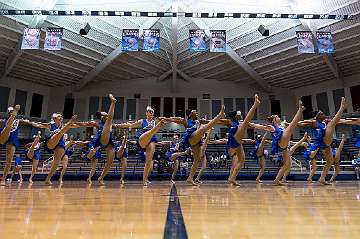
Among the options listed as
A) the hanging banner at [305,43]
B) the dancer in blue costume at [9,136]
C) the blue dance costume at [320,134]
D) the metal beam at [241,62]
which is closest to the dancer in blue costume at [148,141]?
the dancer in blue costume at [9,136]

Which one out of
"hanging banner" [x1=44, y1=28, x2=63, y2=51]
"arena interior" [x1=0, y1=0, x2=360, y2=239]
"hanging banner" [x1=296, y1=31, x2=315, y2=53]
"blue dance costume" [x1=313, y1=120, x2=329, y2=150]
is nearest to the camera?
"arena interior" [x1=0, y1=0, x2=360, y2=239]

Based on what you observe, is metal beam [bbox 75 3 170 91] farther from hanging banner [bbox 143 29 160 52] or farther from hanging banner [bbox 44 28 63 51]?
hanging banner [bbox 44 28 63 51]

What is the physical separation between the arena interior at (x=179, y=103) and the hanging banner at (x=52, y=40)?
0.05 m

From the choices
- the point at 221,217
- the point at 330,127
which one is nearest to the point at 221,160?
the point at 330,127

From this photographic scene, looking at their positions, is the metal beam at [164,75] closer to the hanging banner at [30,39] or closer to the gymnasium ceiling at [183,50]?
the gymnasium ceiling at [183,50]

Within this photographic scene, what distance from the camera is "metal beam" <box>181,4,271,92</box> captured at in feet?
62.5

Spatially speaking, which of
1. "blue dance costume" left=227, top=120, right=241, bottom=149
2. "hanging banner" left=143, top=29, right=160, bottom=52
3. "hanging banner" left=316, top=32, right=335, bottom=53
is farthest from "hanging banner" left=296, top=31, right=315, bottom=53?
"blue dance costume" left=227, top=120, right=241, bottom=149

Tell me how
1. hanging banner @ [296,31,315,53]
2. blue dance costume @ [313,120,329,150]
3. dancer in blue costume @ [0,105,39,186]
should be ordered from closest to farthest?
dancer in blue costume @ [0,105,39,186], blue dance costume @ [313,120,329,150], hanging banner @ [296,31,315,53]

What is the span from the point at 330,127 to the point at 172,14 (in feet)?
40.2

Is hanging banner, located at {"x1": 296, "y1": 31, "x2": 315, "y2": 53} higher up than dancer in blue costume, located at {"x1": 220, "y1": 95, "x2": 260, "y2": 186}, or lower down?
higher up

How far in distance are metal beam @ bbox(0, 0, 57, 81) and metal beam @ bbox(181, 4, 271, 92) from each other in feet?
24.2

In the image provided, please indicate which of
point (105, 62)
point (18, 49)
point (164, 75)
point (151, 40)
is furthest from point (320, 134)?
point (164, 75)

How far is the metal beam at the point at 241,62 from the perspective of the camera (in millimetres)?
19047

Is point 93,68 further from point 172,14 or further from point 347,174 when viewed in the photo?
point 347,174
